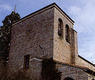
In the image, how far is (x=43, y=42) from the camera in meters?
16.0

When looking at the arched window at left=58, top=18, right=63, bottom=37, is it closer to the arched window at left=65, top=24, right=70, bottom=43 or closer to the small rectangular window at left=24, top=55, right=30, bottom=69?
the arched window at left=65, top=24, right=70, bottom=43

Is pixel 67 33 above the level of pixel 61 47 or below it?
above

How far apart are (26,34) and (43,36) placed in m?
2.49

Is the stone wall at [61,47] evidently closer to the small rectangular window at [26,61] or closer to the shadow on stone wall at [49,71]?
the shadow on stone wall at [49,71]

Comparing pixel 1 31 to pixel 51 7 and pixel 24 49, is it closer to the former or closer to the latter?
pixel 24 49

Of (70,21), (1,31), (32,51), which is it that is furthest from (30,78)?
(1,31)

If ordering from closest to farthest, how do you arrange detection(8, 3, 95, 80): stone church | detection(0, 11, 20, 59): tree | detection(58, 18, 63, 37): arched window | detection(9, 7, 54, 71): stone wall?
detection(8, 3, 95, 80): stone church → detection(9, 7, 54, 71): stone wall → detection(58, 18, 63, 37): arched window → detection(0, 11, 20, 59): tree

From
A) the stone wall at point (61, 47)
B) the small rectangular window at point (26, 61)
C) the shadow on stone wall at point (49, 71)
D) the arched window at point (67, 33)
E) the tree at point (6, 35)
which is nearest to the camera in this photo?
the shadow on stone wall at point (49, 71)

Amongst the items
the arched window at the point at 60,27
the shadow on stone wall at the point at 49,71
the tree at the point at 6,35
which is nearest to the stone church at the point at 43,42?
the arched window at the point at 60,27

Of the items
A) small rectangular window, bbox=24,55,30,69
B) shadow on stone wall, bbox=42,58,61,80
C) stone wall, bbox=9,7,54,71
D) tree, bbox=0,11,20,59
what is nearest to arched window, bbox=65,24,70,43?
stone wall, bbox=9,7,54,71

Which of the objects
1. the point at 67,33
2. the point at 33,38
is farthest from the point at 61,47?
the point at 33,38

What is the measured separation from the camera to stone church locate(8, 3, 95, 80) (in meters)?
15.0

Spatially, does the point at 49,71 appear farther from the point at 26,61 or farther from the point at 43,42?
the point at 26,61

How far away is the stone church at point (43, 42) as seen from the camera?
49.2 feet
